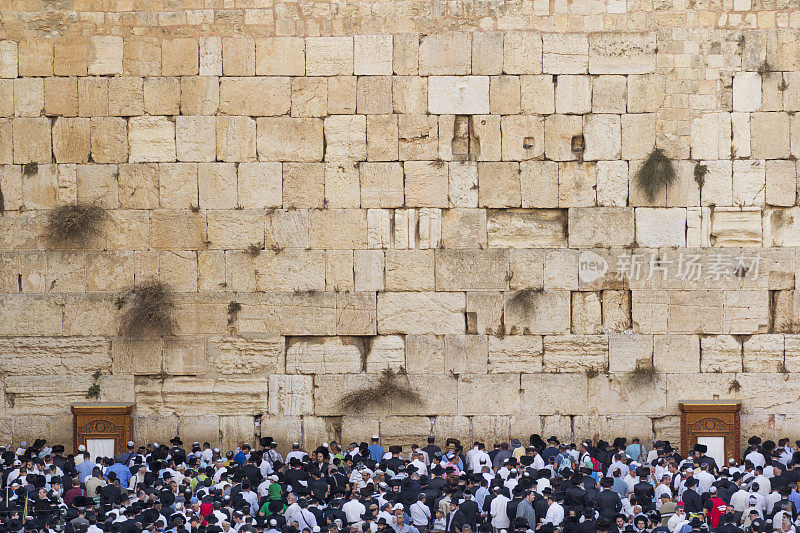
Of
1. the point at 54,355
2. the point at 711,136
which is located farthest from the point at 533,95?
the point at 54,355

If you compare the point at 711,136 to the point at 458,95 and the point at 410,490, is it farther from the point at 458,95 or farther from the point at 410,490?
the point at 410,490

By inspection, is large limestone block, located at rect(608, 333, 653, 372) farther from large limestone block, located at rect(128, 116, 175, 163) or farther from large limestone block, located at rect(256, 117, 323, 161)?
large limestone block, located at rect(128, 116, 175, 163)

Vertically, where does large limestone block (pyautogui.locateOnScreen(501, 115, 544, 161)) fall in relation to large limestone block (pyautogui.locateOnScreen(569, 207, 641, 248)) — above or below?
above

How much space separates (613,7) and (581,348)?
4910 millimetres

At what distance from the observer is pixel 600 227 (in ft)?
46.9

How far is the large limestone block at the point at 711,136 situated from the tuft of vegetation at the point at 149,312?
25.7 feet

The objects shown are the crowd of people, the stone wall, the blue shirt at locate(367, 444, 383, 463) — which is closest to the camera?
the crowd of people

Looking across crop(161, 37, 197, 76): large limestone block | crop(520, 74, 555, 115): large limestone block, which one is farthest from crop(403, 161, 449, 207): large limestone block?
crop(161, 37, 197, 76): large limestone block

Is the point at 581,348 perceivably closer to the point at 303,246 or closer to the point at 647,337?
the point at 647,337

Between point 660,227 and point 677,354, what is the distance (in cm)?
182

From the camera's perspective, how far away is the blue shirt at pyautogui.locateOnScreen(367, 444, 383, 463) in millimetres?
13617

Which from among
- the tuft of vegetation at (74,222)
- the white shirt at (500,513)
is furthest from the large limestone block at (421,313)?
the tuft of vegetation at (74,222)

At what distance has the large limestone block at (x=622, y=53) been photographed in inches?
563

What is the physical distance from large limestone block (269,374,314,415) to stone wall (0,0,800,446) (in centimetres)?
3
